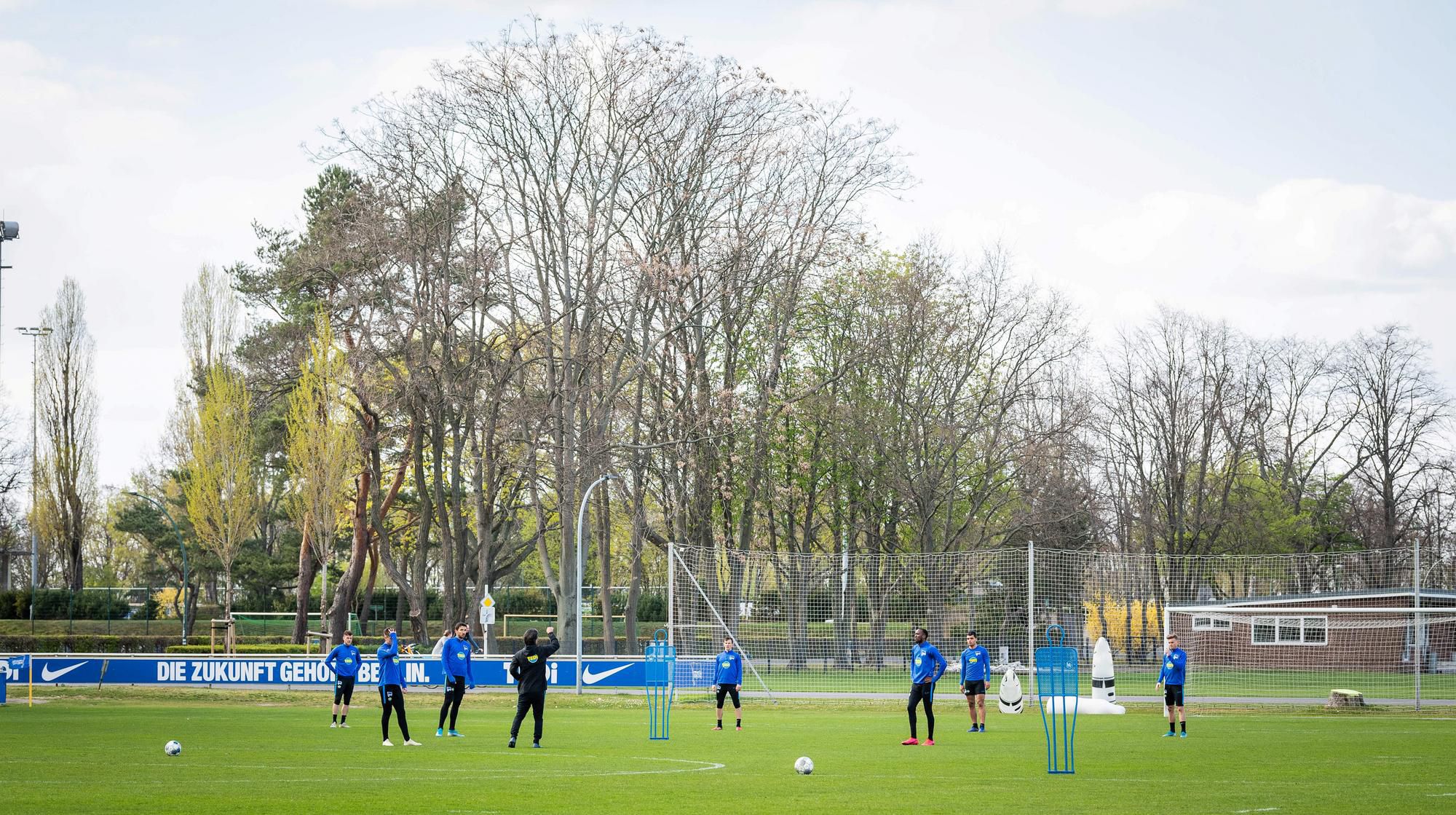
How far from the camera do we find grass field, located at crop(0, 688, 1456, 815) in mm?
13453

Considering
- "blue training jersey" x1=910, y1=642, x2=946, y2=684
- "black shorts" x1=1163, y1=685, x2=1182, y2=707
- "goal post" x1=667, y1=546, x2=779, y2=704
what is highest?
"blue training jersey" x1=910, y1=642, x2=946, y2=684

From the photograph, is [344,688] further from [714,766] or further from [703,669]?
[703,669]

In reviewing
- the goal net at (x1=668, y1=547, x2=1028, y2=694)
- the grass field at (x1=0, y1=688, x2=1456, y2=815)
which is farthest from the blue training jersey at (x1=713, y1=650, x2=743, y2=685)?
the goal net at (x1=668, y1=547, x2=1028, y2=694)

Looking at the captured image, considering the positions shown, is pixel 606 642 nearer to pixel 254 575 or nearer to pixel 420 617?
pixel 420 617

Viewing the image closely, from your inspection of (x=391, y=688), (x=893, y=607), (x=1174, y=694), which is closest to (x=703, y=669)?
(x=893, y=607)

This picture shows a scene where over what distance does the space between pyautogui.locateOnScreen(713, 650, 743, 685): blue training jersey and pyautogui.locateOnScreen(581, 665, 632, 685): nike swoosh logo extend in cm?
1390

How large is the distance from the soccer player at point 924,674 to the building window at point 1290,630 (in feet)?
72.8

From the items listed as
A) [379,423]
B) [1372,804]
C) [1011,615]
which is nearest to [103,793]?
[1372,804]

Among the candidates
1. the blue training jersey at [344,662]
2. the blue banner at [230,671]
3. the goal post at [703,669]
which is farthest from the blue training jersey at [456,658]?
the blue banner at [230,671]

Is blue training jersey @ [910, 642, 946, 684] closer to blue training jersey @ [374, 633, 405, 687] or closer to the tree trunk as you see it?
blue training jersey @ [374, 633, 405, 687]

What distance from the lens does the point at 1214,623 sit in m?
44.4

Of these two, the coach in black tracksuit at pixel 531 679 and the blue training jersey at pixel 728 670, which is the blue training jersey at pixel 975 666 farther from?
the coach in black tracksuit at pixel 531 679

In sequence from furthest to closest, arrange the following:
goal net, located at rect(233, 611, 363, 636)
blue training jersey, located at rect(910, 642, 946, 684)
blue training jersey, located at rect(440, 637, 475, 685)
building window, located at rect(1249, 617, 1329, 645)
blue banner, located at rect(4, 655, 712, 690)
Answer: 1. goal net, located at rect(233, 611, 363, 636)
2. building window, located at rect(1249, 617, 1329, 645)
3. blue banner, located at rect(4, 655, 712, 690)
4. blue training jersey, located at rect(910, 642, 946, 684)
5. blue training jersey, located at rect(440, 637, 475, 685)

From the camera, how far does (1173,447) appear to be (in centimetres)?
5753
